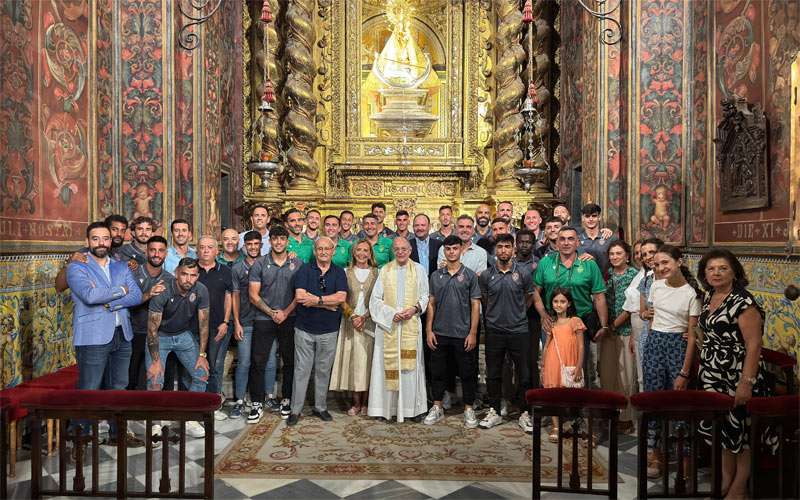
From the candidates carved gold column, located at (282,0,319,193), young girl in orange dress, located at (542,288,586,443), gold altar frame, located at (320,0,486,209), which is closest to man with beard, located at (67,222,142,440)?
young girl in orange dress, located at (542,288,586,443)

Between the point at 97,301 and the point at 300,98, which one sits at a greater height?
the point at 300,98

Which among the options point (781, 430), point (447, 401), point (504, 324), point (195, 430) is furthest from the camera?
point (447, 401)

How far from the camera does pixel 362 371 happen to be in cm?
695

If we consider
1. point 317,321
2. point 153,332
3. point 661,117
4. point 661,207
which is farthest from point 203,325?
point 661,117

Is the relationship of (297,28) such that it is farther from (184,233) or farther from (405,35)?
(184,233)

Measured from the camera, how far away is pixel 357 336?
704 cm

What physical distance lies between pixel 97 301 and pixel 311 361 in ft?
7.25

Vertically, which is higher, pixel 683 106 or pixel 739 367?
pixel 683 106

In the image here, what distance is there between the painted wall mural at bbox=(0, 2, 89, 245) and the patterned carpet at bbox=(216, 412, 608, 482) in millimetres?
2849

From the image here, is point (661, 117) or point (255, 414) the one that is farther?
point (661, 117)

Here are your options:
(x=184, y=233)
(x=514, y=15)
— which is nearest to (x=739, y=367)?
(x=184, y=233)

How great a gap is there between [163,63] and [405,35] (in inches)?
257

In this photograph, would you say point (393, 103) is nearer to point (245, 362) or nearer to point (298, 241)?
point (298, 241)

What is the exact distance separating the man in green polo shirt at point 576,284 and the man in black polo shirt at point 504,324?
0.72ft
